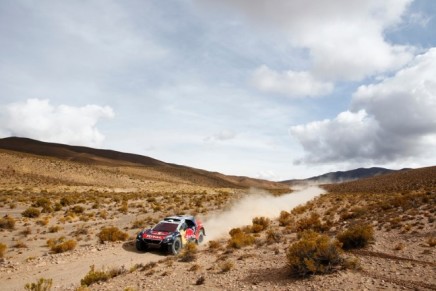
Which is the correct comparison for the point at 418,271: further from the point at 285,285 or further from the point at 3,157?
the point at 3,157

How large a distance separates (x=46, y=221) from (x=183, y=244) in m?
13.7

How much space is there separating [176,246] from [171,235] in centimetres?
65

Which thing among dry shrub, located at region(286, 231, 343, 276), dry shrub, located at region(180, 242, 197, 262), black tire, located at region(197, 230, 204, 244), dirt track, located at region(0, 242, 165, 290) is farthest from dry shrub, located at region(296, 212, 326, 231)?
dry shrub, located at region(286, 231, 343, 276)

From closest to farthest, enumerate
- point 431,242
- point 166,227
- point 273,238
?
point 431,242, point 273,238, point 166,227

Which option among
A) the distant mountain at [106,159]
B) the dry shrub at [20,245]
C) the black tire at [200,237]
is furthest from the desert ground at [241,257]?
the distant mountain at [106,159]

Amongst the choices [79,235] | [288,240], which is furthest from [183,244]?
[79,235]

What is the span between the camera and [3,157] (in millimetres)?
85000

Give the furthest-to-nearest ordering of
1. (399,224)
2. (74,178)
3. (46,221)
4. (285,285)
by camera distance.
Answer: (74,178), (46,221), (399,224), (285,285)

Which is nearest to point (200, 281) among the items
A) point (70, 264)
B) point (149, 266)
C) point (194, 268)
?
point (194, 268)

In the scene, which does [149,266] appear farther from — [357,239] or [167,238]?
[357,239]

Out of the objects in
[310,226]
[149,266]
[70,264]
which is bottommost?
[70,264]

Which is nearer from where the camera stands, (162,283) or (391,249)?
(162,283)

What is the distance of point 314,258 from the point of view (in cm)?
1213

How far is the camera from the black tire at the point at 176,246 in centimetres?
1803
